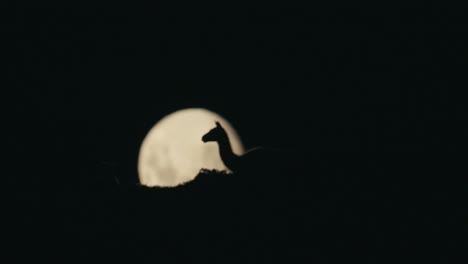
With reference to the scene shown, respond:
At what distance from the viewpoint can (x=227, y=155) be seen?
7156mm

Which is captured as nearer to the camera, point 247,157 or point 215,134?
point 247,157

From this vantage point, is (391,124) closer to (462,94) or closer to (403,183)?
(462,94)

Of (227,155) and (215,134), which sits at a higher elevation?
(215,134)

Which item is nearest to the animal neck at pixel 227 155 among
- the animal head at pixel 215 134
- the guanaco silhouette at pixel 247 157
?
the guanaco silhouette at pixel 247 157

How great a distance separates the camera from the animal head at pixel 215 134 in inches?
295

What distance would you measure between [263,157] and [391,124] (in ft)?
13.7

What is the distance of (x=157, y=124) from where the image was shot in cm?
1209

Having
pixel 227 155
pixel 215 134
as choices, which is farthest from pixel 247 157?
pixel 215 134

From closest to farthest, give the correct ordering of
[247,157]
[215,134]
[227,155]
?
[247,157]
[227,155]
[215,134]

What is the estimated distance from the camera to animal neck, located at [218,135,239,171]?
23.0ft

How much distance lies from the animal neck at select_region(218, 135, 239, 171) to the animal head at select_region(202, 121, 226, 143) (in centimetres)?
10

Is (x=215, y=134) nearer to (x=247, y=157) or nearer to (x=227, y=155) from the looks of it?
(x=227, y=155)

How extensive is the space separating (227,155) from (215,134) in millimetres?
507

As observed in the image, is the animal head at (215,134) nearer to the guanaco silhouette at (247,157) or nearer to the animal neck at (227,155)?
the guanaco silhouette at (247,157)
